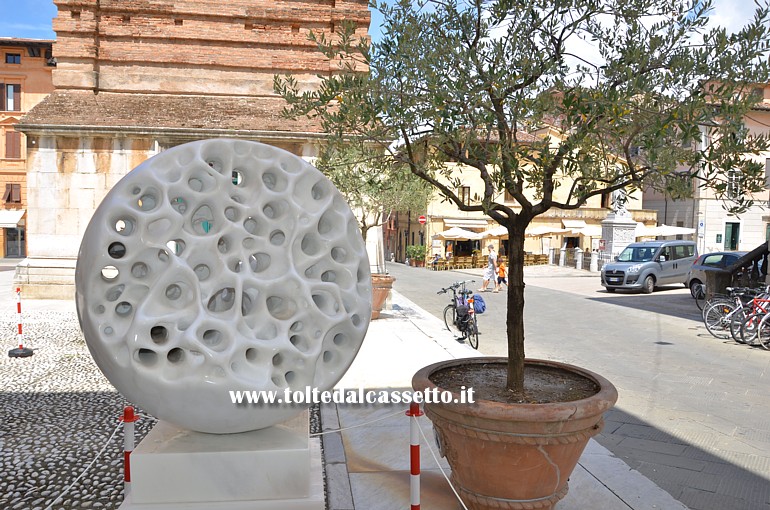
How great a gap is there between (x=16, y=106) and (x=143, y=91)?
87.3ft

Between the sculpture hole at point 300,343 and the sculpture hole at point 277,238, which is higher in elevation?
the sculpture hole at point 277,238

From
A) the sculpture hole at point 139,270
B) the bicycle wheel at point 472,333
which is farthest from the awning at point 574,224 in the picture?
the sculpture hole at point 139,270

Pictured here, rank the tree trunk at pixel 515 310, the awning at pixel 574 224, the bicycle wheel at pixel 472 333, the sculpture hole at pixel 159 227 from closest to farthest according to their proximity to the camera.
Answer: the sculpture hole at pixel 159 227 < the tree trunk at pixel 515 310 < the bicycle wheel at pixel 472 333 < the awning at pixel 574 224

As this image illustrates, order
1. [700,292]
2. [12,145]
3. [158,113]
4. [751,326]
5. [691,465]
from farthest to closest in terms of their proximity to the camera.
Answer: [12,145] < [700,292] < [158,113] < [751,326] < [691,465]

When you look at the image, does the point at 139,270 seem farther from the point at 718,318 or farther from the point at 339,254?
the point at 718,318

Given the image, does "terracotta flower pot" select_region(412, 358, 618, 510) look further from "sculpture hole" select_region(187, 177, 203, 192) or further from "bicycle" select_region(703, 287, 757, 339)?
"bicycle" select_region(703, 287, 757, 339)

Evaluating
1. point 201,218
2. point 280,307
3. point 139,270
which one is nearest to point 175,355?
point 139,270

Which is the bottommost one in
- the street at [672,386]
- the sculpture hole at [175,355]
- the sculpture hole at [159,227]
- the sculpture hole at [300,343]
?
the street at [672,386]

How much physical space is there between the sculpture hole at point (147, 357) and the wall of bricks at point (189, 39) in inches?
557

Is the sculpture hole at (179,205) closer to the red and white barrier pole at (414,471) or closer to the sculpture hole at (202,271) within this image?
the sculpture hole at (202,271)

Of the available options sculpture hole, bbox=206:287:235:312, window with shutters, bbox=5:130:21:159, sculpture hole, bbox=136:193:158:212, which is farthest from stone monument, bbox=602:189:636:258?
window with shutters, bbox=5:130:21:159

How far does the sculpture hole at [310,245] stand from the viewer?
379 cm

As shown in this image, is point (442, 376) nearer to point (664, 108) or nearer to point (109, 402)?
point (664, 108)

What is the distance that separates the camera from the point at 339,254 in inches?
153
